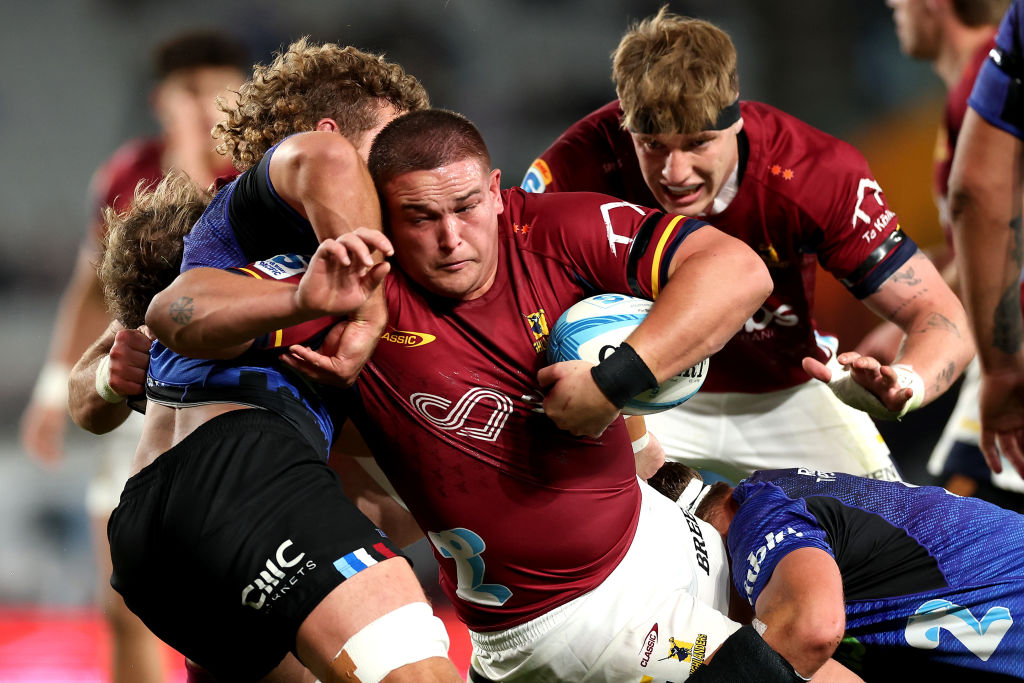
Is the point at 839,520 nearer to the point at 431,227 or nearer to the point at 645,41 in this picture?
the point at 431,227

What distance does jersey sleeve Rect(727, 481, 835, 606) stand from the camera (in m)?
2.71

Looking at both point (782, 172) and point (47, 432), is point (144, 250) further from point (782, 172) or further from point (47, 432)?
point (47, 432)

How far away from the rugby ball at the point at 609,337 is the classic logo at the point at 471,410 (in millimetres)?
196

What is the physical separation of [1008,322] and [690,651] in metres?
1.15

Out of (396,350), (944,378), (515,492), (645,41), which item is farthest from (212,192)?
(944,378)

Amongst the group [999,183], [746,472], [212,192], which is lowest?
[746,472]

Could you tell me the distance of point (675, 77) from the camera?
10.8ft

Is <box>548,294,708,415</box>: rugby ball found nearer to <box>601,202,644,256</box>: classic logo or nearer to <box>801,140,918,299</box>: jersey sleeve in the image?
<box>601,202,644,256</box>: classic logo

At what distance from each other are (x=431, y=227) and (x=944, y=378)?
163cm

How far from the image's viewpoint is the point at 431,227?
2549 mm

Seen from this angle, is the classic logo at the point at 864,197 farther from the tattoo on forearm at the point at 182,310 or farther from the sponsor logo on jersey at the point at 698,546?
the tattoo on forearm at the point at 182,310

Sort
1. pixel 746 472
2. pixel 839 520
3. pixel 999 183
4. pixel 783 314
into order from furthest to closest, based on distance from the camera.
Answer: pixel 746 472 < pixel 783 314 < pixel 839 520 < pixel 999 183

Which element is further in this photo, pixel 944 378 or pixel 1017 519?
pixel 944 378

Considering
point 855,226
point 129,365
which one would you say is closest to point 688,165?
point 855,226
